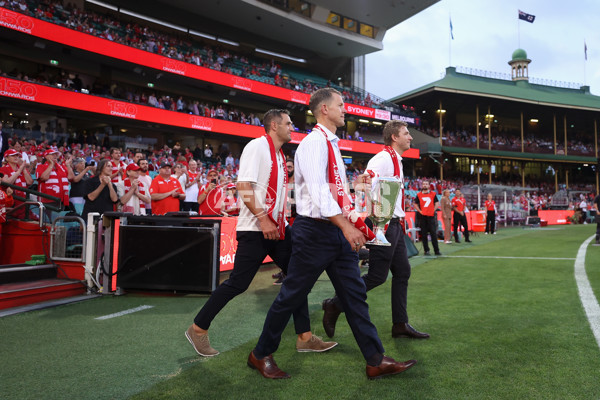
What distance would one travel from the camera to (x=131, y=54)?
25.2 metres

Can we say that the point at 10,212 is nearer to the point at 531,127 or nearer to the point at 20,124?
the point at 20,124

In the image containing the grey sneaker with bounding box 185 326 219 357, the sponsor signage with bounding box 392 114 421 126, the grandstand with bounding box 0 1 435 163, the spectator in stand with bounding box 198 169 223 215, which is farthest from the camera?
the sponsor signage with bounding box 392 114 421 126

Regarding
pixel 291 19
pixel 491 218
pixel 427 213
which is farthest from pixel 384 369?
pixel 291 19

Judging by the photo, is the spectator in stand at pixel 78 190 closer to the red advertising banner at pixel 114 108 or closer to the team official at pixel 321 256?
the team official at pixel 321 256

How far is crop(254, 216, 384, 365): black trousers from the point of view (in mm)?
2764

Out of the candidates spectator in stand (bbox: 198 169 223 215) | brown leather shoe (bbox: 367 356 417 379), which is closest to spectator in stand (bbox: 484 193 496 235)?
spectator in stand (bbox: 198 169 223 215)

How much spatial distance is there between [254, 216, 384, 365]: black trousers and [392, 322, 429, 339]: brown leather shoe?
1.09m

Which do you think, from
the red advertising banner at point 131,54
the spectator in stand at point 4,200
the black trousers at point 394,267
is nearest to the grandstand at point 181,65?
the red advertising banner at point 131,54

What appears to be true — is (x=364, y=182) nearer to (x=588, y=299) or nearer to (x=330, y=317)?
(x=330, y=317)

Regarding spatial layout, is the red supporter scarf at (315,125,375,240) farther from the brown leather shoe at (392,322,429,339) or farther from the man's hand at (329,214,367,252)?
the brown leather shoe at (392,322,429,339)

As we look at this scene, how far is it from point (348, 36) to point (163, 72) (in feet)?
59.2

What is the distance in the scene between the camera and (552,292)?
566 centimetres

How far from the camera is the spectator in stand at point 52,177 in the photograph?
25.5 ft

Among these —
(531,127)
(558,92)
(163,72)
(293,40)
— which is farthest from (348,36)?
(558,92)
